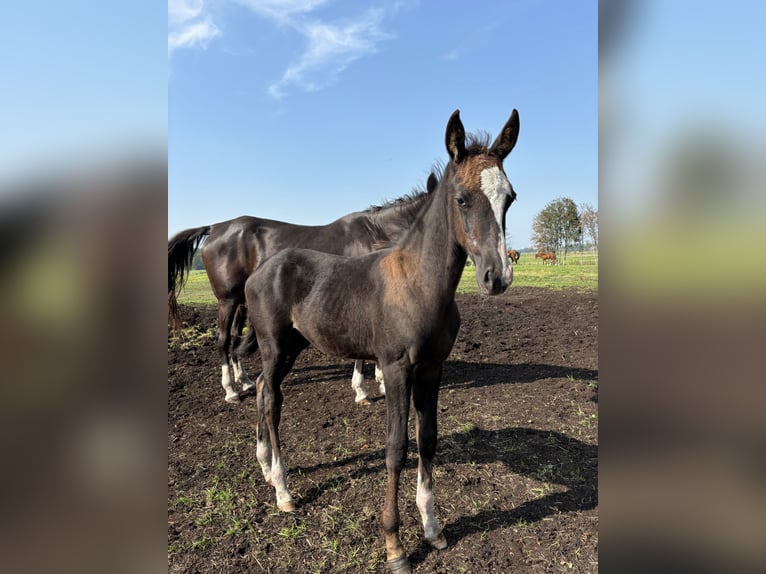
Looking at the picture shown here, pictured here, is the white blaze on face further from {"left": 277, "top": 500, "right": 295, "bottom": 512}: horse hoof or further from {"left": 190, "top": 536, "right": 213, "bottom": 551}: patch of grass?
{"left": 190, "top": 536, "right": 213, "bottom": 551}: patch of grass

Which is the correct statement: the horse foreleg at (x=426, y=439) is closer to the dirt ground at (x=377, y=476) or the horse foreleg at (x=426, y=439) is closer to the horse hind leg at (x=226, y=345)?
the dirt ground at (x=377, y=476)

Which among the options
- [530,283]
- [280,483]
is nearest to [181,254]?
Answer: [280,483]

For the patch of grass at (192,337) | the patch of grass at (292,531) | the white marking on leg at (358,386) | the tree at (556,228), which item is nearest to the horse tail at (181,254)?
the patch of grass at (192,337)

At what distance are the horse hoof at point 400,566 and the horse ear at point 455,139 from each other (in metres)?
2.62

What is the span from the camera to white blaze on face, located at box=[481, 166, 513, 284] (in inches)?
94.8

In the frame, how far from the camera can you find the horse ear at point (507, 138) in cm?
263

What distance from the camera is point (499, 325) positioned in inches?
395

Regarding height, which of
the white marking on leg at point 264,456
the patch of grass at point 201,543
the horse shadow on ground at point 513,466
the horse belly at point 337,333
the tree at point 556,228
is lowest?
the patch of grass at point 201,543

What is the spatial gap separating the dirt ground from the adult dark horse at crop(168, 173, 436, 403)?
2.62ft

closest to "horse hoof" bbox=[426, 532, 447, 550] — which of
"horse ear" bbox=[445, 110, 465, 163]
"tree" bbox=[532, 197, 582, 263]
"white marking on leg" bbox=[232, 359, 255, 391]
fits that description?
"horse ear" bbox=[445, 110, 465, 163]

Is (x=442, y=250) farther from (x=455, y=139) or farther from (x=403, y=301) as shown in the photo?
→ (x=455, y=139)
